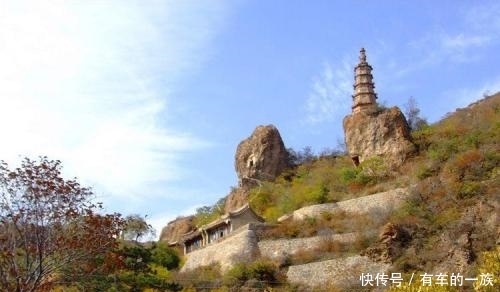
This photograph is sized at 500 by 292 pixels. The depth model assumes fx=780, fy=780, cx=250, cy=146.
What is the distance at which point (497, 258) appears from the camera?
22.5m

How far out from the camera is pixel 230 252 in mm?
39781

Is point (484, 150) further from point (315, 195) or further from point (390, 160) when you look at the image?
point (315, 195)

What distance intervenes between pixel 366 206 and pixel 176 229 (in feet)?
66.5

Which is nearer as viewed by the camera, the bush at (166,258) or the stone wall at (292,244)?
the stone wall at (292,244)

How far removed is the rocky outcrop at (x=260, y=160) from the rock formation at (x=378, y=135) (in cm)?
640

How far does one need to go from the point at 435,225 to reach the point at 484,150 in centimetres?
598

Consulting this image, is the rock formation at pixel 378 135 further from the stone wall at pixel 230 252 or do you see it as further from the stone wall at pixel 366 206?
the stone wall at pixel 230 252

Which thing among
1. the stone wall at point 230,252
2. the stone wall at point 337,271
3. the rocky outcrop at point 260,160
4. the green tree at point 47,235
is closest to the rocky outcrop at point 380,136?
the rocky outcrop at point 260,160

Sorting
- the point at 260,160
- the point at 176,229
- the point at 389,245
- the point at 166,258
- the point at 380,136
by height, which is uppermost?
the point at 260,160

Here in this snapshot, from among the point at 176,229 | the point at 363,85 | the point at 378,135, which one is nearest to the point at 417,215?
the point at 378,135

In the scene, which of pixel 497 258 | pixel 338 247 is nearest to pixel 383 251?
pixel 338 247

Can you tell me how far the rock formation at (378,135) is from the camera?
141ft

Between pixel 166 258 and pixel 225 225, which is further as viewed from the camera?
pixel 225 225

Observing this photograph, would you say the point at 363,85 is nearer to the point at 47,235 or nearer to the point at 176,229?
the point at 176,229
